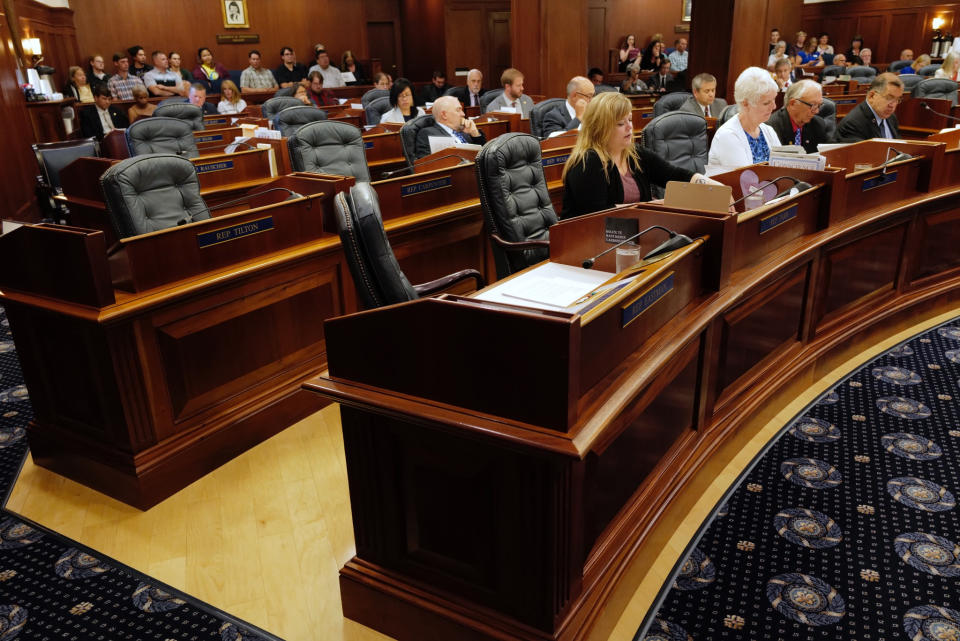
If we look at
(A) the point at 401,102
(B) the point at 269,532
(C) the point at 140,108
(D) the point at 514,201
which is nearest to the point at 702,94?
(A) the point at 401,102

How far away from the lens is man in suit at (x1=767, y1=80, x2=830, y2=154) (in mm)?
4039

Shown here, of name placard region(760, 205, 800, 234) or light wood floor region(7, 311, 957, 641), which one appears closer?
light wood floor region(7, 311, 957, 641)

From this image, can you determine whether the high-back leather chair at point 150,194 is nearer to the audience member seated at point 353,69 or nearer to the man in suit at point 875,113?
the man in suit at point 875,113

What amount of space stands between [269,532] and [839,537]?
178cm

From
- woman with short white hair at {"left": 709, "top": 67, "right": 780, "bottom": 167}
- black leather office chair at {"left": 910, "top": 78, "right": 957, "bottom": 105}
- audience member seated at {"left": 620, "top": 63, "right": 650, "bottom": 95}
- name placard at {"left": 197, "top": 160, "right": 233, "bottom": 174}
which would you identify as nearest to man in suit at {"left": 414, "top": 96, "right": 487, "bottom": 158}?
name placard at {"left": 197, "top": 160, "right": 233, "bottom": 174}

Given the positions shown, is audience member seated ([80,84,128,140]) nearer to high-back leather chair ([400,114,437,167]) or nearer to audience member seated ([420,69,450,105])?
audience member seated ([420,69,450,105])

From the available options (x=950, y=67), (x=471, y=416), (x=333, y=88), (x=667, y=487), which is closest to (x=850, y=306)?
(x=667, y=487)

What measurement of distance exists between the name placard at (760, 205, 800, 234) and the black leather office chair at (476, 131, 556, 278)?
85cm

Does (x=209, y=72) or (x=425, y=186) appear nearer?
Answer: (x=425, y=186)

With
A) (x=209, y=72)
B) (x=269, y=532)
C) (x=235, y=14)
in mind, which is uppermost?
(x=235, y=14)

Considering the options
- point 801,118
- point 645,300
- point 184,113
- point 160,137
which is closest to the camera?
point 645,300

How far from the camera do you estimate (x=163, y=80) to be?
10805 millimetres

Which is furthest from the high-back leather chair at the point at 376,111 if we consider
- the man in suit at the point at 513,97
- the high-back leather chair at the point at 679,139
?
the high-back leather chair at the point at 679,139

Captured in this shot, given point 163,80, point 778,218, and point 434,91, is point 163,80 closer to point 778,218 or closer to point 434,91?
point 434,91
